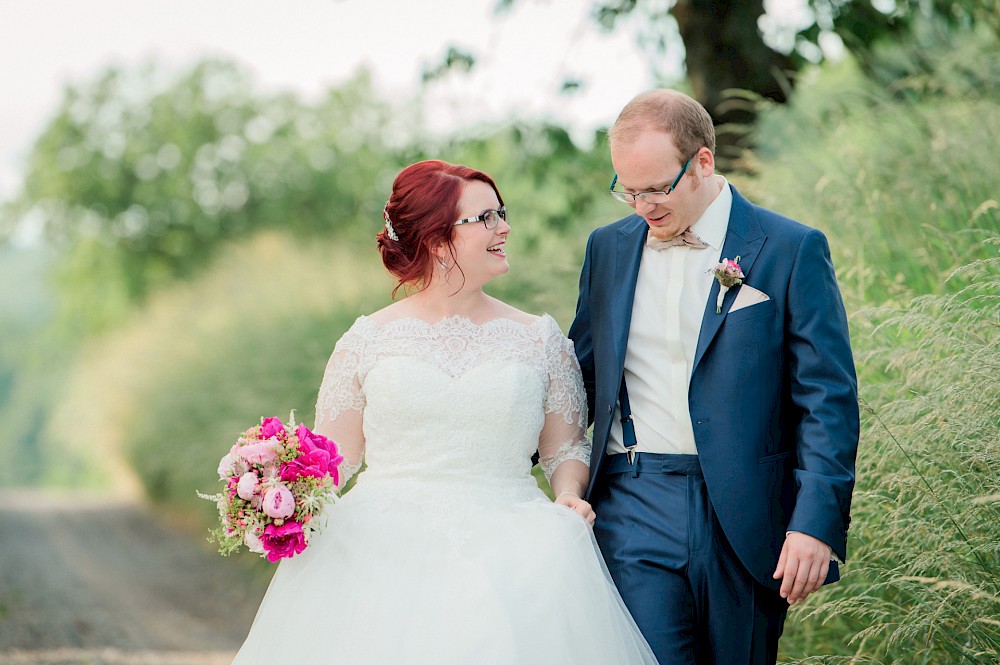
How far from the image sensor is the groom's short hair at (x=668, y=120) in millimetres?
2902

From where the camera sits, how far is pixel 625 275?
3.09 m

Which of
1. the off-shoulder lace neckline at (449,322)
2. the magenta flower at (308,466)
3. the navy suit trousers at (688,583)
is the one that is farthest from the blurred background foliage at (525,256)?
the magenta flower at (308,466)

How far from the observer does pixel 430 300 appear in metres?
3.45

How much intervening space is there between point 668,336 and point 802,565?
703 millimetres

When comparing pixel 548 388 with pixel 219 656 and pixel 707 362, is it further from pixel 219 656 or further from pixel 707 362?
pixel 219 656

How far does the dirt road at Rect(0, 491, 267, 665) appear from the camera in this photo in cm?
713

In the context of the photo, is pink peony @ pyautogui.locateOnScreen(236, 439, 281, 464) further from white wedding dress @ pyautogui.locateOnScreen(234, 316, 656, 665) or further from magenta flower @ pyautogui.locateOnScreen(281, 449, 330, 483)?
white wedding dress @ pyautogui.locateOnScreen(234, 316, 656, 665)

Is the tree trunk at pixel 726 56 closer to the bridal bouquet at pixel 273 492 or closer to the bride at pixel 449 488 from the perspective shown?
the bride at pixel 449 488

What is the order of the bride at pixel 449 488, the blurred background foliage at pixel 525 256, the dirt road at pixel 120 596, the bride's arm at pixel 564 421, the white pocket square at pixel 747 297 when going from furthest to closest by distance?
the dirt road at pixel 120 596 < the bride's arm at pixel 564 421 < the blurred background foliage at pixel 525 256 < the white pocket square at pixel 747 297 < the bride at pixel 449 488

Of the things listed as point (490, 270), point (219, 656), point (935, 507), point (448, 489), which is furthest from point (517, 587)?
point (219, 656)

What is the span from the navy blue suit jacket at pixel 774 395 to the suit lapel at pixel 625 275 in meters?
0.24

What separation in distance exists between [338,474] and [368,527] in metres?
0.17

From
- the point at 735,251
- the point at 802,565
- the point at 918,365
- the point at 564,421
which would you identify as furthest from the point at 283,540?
the point at 918,365

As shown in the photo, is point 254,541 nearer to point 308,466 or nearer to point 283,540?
point 283,540
